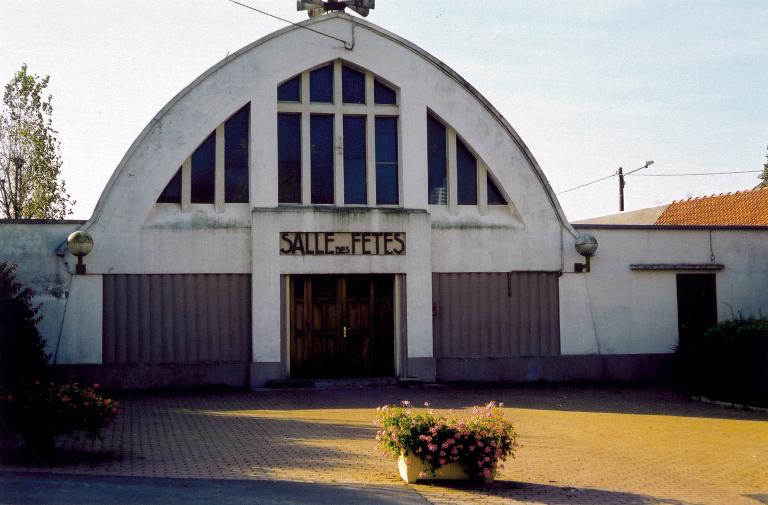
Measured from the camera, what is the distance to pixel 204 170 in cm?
1969

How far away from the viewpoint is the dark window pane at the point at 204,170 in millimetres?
19594

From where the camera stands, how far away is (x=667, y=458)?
1196 cm

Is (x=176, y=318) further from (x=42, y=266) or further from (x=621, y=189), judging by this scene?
(x=621, y=189)

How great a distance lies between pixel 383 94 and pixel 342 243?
382cm

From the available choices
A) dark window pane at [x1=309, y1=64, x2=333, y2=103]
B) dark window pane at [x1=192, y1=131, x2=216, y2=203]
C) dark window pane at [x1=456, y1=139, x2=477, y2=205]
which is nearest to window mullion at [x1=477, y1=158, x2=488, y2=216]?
dark window pane at [x1=456, y1=139, x2=477, y2=205]

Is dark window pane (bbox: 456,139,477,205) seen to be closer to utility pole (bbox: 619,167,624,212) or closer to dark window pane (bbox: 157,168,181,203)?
dark window pane (bbox: 157,168,181,203)

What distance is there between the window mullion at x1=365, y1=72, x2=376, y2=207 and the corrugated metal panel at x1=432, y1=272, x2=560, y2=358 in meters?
2.55

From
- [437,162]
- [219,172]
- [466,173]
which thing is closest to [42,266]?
[219,172]

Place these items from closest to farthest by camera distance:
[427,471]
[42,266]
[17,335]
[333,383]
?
[427,471], [17,335], [42,266], [333,383]

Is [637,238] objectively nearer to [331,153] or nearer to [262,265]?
[331,153]

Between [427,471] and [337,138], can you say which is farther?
[337,138]

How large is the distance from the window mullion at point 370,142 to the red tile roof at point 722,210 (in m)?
14.4

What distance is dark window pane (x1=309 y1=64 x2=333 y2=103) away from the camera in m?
20.2

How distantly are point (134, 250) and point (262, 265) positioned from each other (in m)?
2.81
